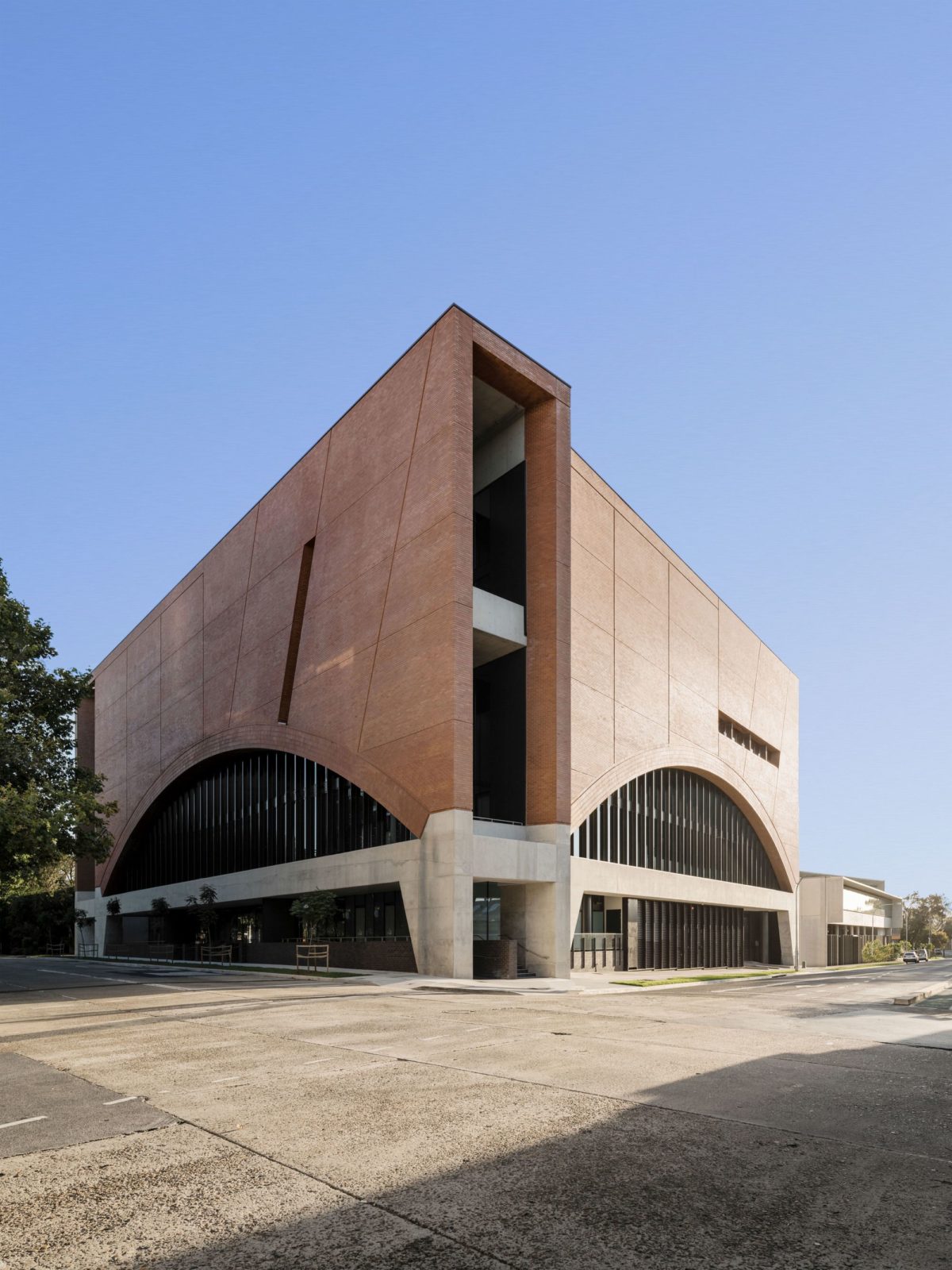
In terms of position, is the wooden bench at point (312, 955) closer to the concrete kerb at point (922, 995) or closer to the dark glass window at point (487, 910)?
the dark glass window at point (487, 910)

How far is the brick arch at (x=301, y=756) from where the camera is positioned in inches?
1499

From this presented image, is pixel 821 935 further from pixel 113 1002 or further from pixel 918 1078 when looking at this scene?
pixel 918 1078

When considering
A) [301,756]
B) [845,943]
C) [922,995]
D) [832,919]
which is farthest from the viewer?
[845,943]

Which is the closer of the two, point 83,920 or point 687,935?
point 687,935

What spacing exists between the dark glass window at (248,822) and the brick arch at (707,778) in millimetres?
9831

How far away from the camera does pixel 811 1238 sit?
6.03 m

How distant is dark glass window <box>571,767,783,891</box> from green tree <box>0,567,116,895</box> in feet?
66.1

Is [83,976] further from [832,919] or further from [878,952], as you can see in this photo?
[878,952]

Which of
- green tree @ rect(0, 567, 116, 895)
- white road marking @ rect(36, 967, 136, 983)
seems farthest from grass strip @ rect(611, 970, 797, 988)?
green tree @ rect(0, 567, 116, 895)

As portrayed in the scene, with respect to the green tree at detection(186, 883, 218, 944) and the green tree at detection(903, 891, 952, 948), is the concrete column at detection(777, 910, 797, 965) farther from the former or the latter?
the green tree at detection(903, 891, 952, 948)

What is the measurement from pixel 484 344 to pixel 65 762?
2230 centimetres

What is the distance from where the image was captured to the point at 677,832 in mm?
56969

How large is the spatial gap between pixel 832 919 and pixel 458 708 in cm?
6797

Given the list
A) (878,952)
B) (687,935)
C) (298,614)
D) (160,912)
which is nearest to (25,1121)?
(298,614)
